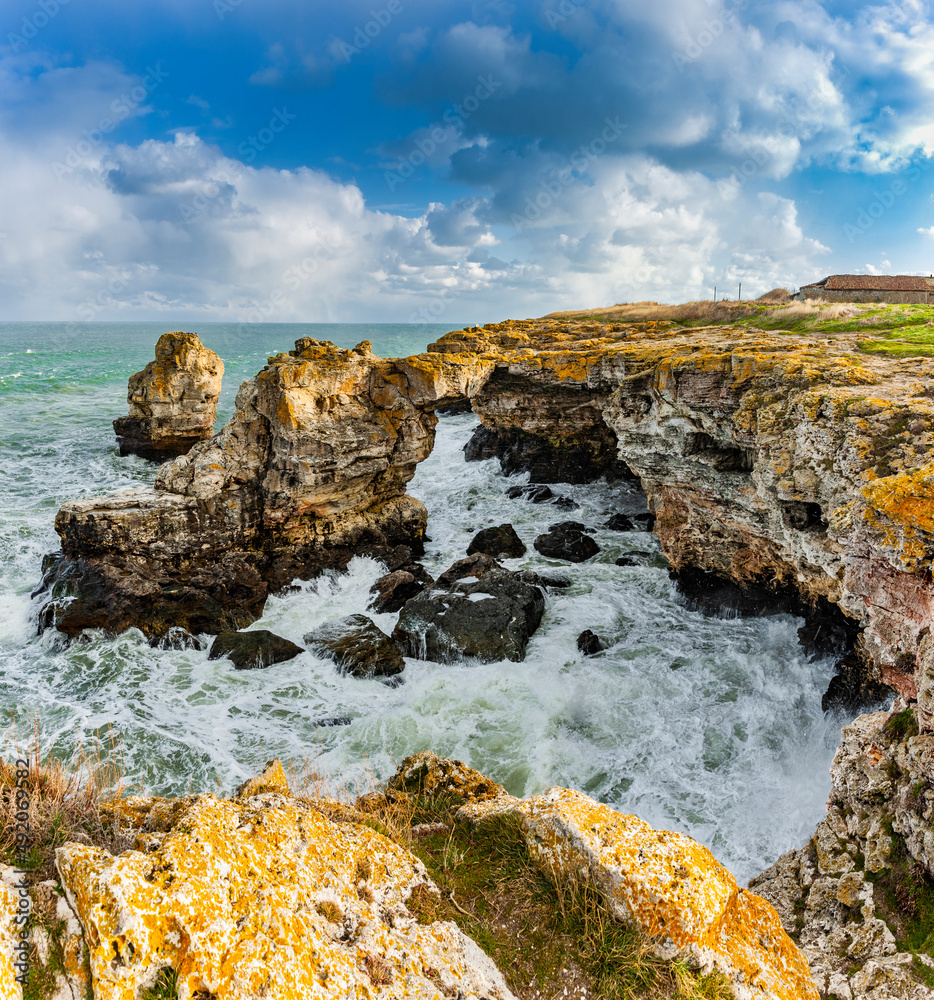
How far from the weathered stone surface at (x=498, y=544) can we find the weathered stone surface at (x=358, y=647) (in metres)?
6.27

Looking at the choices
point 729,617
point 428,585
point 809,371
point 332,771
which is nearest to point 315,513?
point 428,585

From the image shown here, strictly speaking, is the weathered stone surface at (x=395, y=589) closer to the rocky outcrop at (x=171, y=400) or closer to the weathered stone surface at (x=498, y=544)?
the weathered stone surface at (x=498, y=544)

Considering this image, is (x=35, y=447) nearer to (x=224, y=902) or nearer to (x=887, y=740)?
(x=224, y=902)

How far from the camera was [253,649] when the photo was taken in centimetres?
1468

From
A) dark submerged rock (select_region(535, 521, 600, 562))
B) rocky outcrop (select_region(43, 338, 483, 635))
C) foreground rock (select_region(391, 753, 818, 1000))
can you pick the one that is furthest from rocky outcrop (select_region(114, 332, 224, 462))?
foreground rock (select_region(391, 753, 818, 1000))

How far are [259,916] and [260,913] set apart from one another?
0.9 inches

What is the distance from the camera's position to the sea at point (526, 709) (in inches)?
400

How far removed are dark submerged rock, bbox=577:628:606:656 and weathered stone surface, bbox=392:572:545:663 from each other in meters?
1.44

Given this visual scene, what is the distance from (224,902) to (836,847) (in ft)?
20.6

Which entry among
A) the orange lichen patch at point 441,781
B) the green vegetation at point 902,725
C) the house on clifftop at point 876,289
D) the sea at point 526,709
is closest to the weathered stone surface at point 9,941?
the orange lichen patch at point 441,781

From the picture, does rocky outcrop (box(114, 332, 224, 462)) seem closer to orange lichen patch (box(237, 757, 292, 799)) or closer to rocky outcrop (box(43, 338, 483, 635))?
rocky outcrop (box(43, 338, 483, 635))

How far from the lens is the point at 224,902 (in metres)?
3.24

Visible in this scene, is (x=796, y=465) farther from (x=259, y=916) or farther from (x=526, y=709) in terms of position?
(x=259, y=916)

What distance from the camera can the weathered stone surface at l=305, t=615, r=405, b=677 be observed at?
14.2m
